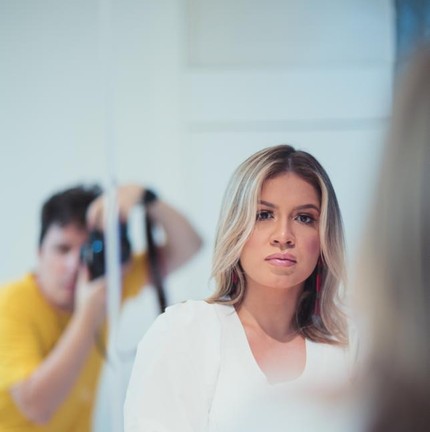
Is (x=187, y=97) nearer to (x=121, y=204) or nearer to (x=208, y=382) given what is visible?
(x=121, y=204)

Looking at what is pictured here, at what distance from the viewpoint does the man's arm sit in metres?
1.34

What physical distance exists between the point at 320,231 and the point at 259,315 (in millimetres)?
197

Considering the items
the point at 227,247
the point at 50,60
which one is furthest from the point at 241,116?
the point at 50,60

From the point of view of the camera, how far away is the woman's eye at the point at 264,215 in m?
1.32

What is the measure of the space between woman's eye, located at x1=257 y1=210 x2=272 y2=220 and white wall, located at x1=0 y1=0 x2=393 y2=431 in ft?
0.28

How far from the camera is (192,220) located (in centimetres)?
135

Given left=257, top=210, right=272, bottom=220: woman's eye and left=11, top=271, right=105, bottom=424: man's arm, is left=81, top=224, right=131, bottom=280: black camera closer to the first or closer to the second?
left=11, top=271, right=105, bottom=424: man's arm

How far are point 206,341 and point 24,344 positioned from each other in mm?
350

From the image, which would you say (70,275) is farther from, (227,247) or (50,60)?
(50,60)

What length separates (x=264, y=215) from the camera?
1.32 m

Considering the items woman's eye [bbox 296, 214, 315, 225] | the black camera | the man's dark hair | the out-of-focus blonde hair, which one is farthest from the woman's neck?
the out-of-focus blonde hair

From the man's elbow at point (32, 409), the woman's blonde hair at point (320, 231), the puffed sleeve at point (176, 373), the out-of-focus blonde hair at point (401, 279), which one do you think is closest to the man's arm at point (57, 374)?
the man's elbow at point (32, 409)

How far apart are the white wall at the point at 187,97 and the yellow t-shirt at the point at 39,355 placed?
7 centimetres

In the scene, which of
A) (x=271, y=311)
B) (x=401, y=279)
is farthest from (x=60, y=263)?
(x=401, y=279)
